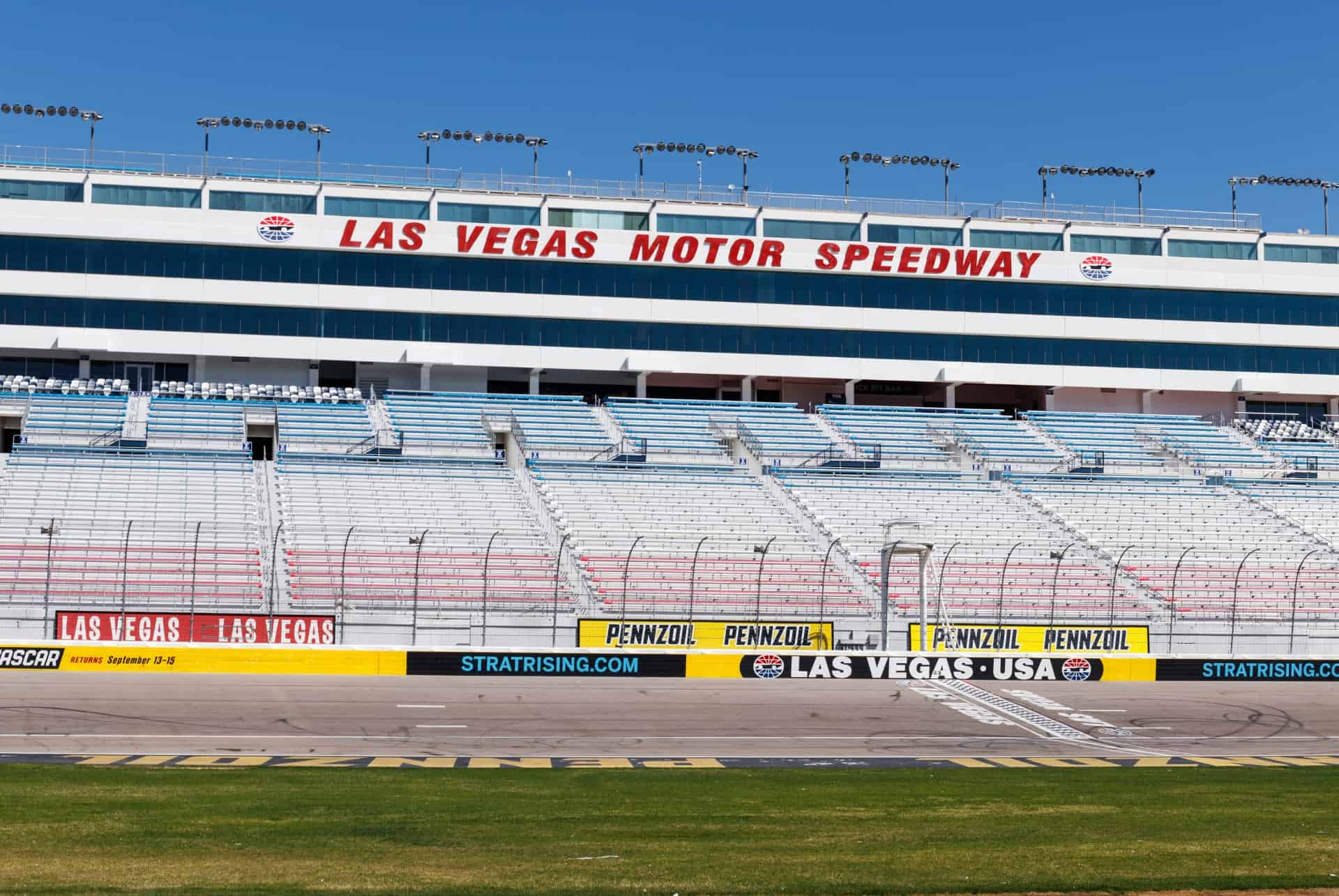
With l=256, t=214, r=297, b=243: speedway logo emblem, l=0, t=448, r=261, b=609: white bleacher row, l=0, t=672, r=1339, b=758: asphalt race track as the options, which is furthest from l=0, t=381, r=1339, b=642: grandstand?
l=256, t=214, r=297, b=243: speedway logo emblem

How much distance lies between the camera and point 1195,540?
52.5m

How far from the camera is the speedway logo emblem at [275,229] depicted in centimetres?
6025

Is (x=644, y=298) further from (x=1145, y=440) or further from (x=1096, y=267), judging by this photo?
(x=1145, y=440)

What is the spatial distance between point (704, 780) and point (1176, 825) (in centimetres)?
747

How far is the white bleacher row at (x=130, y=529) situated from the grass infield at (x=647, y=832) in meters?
18.3

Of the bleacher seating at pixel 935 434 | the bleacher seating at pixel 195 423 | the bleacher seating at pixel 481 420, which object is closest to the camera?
the bleacher seating at pixel 195 423

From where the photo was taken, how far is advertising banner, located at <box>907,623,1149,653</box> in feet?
137

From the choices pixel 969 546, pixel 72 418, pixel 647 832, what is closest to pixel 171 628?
pixel 72 418

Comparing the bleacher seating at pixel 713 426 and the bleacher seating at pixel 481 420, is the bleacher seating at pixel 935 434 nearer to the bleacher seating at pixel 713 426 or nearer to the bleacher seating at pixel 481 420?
the bleacher seating at pixel 713 426

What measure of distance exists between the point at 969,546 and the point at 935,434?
1426 centimetres

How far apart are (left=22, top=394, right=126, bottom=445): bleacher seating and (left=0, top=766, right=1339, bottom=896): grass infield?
112ft

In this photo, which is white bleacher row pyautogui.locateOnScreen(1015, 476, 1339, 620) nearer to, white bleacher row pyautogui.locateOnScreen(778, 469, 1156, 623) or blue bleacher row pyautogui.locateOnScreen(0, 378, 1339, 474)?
white bleacher row pyautogui.locateOnScreen(778, 469, 1156, 623)

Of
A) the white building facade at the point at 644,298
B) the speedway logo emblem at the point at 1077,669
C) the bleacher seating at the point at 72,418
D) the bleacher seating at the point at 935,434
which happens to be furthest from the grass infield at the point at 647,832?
the white building facade at the point at 644,298

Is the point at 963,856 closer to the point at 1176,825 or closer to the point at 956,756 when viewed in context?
the point at 1176,825
